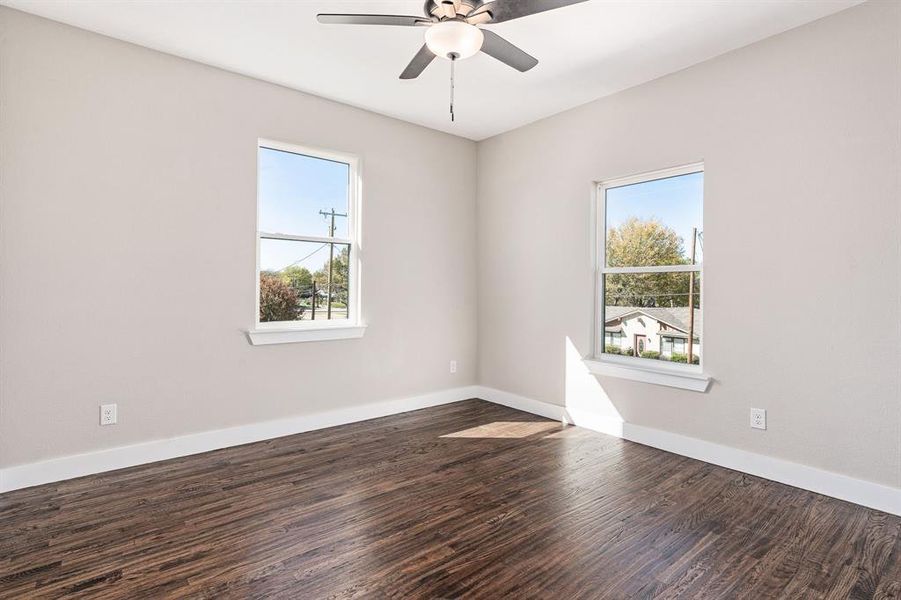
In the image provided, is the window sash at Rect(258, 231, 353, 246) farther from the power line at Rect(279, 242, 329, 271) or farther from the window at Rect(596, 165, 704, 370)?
the window at Rect(596, 165, 704, 370)

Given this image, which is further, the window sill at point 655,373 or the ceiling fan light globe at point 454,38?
the window sill at point 655,373

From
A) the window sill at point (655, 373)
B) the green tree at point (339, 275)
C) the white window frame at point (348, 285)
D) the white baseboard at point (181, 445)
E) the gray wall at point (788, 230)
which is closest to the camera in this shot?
the gray wall at point (788, 230)

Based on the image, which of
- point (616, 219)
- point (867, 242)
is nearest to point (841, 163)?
point (867, 242)

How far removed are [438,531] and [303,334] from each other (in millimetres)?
2078

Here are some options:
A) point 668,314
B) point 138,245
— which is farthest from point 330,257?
point 668,314

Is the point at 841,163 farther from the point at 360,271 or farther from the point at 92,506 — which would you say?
the point at 92,506

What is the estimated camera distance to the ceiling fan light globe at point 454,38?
84.5 inches

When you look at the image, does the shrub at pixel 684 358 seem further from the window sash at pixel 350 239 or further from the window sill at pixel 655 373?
the window sash at pixel 350 239

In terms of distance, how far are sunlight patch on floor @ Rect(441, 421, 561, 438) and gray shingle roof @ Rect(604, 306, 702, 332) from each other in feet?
3.58

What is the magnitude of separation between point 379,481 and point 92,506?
152cm

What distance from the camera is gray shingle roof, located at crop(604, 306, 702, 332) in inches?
136

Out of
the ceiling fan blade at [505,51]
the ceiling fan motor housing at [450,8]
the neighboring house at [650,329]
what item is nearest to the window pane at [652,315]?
the neighboring house at [650,329]

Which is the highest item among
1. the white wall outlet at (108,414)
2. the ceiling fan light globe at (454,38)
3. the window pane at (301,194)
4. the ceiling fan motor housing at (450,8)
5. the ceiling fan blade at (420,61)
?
the ceiling fan motor housing at (450,8)

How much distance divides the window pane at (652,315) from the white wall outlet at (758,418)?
51 cm
